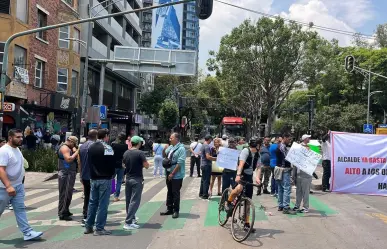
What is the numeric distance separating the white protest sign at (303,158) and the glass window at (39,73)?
19.9m

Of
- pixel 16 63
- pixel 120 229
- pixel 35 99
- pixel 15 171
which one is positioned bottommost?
pixel 120 229

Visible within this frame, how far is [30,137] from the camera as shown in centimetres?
2055

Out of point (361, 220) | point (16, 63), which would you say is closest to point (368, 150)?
point (361, 220)

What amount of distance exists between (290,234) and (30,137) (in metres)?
16.4

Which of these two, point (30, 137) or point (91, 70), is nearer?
point (30, 137)

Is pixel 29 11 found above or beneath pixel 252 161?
above

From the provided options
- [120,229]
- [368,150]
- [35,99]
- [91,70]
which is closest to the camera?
[120,229]

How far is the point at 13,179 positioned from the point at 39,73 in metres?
20.4

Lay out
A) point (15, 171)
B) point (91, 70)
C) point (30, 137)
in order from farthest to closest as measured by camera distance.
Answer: point (91, 70) < point (30, 137) < point (15, 171)

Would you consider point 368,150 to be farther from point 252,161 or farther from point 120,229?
point 120,229

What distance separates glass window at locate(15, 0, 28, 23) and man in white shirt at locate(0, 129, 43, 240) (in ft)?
59.6

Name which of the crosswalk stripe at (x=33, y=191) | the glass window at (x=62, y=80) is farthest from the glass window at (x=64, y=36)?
the crosswalk stripe at (x=33, y=191)

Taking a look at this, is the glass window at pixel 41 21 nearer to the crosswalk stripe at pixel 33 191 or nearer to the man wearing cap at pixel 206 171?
the crosswalk stripe at pixel 33 191

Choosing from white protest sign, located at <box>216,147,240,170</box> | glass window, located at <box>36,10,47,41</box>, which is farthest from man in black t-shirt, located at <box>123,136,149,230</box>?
glass window, located at <box>36,10,47,41</box>
